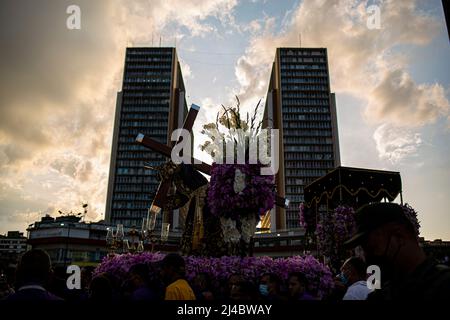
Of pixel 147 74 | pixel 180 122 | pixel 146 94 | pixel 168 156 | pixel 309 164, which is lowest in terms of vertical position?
pixel 168 156

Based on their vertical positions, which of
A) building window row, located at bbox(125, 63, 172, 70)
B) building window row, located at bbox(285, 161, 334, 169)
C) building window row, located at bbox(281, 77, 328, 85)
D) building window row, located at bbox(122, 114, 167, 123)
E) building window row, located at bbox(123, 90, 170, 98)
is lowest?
building window row, located at bbox(285, 161, 334, 169)

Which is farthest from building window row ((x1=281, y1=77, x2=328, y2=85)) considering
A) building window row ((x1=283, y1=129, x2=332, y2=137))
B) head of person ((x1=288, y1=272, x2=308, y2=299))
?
head of person ((x1=288, y1=272, x2=308, y2=299))

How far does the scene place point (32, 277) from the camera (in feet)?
9.53

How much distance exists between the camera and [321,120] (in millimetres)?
79750

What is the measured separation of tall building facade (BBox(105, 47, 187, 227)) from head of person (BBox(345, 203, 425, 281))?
249 feet

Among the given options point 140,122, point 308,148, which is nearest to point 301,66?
point 308,148

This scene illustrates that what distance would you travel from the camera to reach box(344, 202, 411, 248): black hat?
1874 mm

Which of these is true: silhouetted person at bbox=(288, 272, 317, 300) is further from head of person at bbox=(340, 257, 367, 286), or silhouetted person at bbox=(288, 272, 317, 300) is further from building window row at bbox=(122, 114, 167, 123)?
building window row at bbox=(122, 114, 167, 123)

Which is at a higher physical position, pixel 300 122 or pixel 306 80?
pixel 306 80

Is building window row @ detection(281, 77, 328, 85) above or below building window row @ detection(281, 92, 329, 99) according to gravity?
above

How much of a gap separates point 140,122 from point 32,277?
8249cm

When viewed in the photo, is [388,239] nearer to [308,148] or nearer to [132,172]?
[308,148]
